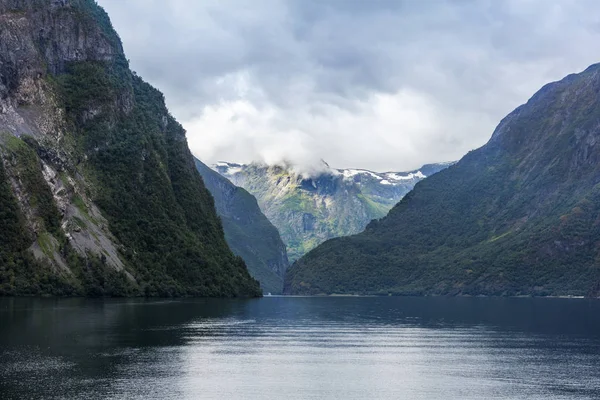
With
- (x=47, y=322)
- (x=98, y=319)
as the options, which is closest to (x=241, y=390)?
(x=47, y=322)

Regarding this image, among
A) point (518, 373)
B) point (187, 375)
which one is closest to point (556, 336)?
point (518, 373)

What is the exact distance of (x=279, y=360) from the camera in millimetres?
109000

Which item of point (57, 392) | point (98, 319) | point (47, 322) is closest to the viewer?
point (57, 392)

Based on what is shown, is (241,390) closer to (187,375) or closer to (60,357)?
(187,375)

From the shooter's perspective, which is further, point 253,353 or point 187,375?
point 253,353

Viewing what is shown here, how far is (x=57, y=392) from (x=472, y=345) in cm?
7223

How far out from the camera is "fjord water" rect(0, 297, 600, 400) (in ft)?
277

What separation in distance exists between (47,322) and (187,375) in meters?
58.1

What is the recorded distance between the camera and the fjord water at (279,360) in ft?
277

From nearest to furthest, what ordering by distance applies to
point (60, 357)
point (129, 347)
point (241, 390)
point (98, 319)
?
point (241, 390) < point (60, 357) < point (129, 347) < point (98, 319)

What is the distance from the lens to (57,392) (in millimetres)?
78625

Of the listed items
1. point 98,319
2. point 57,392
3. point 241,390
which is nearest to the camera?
point 57,392

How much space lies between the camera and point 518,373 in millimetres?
98750

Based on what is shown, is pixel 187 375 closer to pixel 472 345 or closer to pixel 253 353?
pixel 253 353
